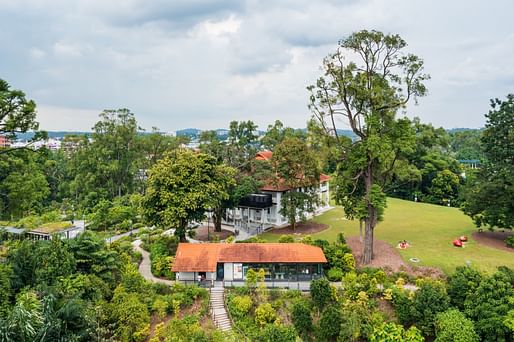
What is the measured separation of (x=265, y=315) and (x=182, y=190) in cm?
1234

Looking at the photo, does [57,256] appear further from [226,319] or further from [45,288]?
[226,319]

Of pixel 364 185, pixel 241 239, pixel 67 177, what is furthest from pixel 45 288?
pixel 67 177

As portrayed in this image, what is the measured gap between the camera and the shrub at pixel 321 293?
22031mm

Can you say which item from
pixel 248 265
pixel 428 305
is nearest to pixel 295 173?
pixel 248 265

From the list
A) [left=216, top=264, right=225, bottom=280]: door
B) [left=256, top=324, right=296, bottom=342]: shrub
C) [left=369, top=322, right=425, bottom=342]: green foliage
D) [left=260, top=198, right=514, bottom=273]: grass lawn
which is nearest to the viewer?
[left=256, top=324, right=296, bottom=342]: shrub

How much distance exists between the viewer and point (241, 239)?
34.5 meters

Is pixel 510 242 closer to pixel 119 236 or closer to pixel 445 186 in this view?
pixel 445 186

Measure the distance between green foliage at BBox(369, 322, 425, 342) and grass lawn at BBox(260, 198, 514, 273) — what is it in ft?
21.4

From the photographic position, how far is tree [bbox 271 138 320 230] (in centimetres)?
3475

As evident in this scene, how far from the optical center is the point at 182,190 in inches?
1156

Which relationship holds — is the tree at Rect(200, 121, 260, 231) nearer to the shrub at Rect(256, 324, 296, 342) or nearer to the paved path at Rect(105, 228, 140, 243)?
the paved path at Rect(105, 228, 140, 243)

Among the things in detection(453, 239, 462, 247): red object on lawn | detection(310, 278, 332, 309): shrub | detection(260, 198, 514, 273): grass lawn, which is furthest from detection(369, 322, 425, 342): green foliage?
detection(453, 239, 462, 247): red object on lawn

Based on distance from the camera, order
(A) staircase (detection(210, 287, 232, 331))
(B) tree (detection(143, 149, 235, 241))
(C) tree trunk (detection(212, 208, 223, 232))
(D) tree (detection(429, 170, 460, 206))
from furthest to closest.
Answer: (D) tree (detection(429, 170, 460, 206)) → (C) tree trunk (detection(212, 208, 223, 232)) → (B) tree (detection(143, 149, 235, 241)) → (A) staircase (detection(210, 287, 232, 331))

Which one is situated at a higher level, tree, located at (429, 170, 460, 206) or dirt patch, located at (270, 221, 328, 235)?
tree, located at (429, 170, 460, 206)
